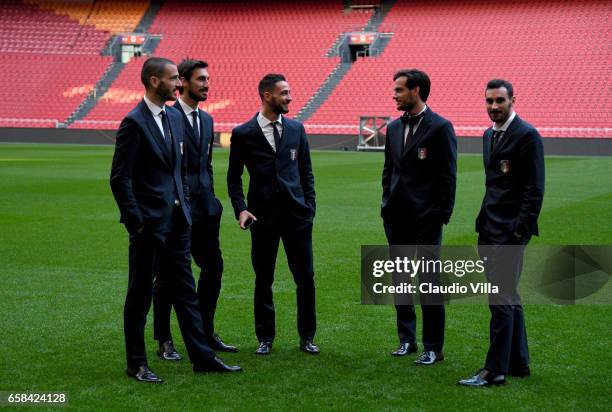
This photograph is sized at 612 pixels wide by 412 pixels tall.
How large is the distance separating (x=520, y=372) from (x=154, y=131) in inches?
119

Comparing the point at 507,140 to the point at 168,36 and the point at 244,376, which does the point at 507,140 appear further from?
the point at 168,36

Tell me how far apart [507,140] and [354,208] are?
10796 millimetres

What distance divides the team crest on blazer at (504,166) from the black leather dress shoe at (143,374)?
8.84 feet

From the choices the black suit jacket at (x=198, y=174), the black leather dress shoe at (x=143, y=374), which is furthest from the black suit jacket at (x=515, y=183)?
the black leather dress shoe at (x=143, y=374)

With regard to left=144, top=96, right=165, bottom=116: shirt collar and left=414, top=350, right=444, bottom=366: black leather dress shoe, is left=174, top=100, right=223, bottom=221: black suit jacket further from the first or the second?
left=414, top=350, right=444, bottom=366: black leather dress shoe

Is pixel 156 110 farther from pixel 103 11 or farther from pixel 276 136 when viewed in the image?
pixel 103 11

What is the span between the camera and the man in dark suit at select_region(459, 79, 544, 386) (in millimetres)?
5566

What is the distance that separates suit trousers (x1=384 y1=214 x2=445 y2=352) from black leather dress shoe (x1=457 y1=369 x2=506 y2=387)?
630 mm

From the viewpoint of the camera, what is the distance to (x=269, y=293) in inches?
266

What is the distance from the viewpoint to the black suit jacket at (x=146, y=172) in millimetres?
5566

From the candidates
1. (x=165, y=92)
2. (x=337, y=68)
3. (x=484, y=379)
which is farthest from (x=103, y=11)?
(x=484, y=379)

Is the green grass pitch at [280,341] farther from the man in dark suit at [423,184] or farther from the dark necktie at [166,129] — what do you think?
the dark necktie at [166,129]

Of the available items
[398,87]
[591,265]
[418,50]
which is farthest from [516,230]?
[418,50]

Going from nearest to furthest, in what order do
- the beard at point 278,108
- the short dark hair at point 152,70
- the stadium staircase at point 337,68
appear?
1. the short dark hair at point 152,70
2. the beard at point 278,108
3. the stadium staircase at point 337,68
